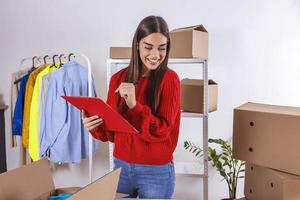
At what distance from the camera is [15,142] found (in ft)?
8.87

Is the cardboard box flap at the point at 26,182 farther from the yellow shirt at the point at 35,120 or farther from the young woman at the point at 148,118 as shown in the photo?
the yellow shirt at the point at 35,120

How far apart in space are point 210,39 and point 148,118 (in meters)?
1.32

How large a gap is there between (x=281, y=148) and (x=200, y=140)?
54.7 inches

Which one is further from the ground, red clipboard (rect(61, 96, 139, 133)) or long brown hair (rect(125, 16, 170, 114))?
long brown hair (rect(125, 16, 170, 114))

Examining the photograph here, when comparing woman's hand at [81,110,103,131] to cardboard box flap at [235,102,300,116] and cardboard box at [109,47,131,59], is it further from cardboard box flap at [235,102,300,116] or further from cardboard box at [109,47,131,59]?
cardboard box at [109,47,131,59]

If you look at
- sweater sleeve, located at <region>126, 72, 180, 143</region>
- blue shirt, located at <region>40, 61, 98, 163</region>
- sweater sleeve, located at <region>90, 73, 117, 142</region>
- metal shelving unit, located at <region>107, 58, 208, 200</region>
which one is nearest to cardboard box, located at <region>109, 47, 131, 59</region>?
metal shelving unit, located at <region>107, 58, 208, 200</region>

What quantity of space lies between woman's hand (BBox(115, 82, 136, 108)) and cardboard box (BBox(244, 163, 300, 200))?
562 millimetres

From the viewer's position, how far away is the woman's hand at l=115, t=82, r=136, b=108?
1451mm

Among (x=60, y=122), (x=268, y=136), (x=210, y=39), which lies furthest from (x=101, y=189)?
(x=210, y=39)

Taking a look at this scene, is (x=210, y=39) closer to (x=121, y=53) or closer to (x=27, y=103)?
(x=121, y=53)

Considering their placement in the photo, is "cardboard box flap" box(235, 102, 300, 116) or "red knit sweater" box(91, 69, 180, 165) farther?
"red knit sweater" box(91, 69, 180, 165)

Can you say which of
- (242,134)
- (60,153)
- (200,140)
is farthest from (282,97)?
(60,153)

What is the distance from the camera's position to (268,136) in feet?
4.12

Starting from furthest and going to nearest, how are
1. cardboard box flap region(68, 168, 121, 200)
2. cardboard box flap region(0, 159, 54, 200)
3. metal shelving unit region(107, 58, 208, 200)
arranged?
metal shelving unit region(107, 58, 208, 200)
cardboard box flap region(0, 159, 54, 200)
cardboard box flap region(68, 168, 121, 200)
